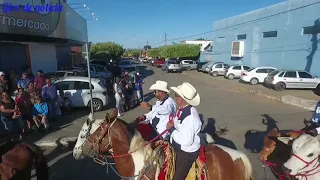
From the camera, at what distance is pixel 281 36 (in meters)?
26.0

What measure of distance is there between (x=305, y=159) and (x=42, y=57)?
2038cm

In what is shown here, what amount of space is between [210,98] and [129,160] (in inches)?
533

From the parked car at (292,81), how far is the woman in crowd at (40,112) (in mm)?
16355

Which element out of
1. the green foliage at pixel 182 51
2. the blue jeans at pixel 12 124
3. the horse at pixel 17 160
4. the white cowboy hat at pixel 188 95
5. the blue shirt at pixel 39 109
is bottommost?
the blue jeans at pixel 12 124

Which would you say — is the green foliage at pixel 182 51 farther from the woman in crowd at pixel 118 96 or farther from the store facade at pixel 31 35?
the woman in crowd at pixel 118 96

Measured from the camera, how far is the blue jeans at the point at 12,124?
7.96 meters

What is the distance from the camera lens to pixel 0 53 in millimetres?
15852

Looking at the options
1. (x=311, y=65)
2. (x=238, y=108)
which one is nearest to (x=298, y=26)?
(x=311, y=65)

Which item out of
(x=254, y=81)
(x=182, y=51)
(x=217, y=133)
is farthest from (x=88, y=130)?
(x=182, y=51)

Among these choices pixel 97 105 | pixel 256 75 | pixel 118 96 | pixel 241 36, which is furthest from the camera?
pixel 241 36

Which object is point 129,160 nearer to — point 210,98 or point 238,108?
point 238,108

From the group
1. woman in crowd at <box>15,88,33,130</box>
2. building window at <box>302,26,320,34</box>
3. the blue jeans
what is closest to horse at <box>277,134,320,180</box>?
the blue jeans

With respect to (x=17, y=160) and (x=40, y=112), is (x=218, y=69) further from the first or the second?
(x=17, y=160)

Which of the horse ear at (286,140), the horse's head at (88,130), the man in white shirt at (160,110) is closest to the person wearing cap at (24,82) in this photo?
the man in white shirt at (160,110)
